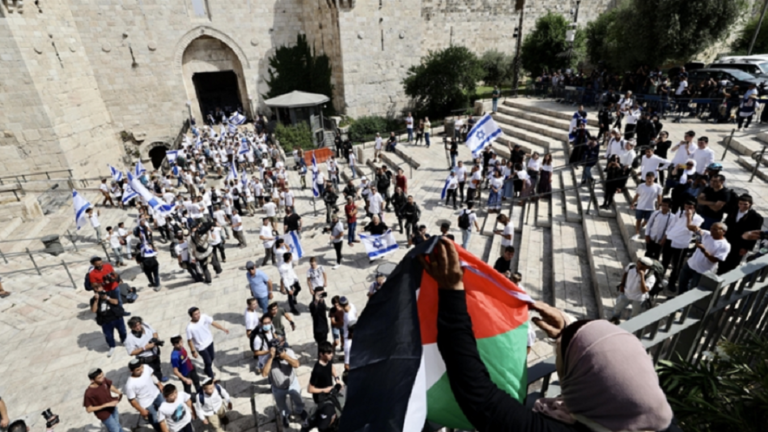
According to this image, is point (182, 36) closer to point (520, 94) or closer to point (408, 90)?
point (408, 90)

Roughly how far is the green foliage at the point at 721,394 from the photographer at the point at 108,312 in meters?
8.83

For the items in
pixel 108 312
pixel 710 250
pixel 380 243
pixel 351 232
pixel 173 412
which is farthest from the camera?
pixel 351 232

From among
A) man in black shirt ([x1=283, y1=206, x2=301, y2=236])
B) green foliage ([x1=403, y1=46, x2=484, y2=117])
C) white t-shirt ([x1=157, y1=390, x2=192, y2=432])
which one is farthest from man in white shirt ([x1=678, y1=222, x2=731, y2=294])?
green foliage ([x1=403, y1=46, x2=484, y2=117])

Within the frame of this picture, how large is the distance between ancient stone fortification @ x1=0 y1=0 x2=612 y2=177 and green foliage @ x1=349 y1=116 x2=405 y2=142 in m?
1.13

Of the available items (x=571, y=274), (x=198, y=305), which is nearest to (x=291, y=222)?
(x=198, y=305)

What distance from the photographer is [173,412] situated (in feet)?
17.3

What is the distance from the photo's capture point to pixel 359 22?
25.5 metres

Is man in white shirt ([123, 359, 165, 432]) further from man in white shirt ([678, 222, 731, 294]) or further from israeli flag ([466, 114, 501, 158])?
israeli flag ([466, 114, 501, 158])

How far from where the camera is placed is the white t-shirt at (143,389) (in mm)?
5500

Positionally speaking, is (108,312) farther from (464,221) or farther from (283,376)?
(464,221)

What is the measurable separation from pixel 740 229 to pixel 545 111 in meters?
15.6

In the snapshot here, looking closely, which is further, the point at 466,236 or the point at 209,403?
the point at 466,236

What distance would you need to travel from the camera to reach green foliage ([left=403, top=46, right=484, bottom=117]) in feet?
Result: 82.3

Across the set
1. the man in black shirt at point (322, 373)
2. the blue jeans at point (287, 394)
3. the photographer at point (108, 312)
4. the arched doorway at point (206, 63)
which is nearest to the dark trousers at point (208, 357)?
the blue jeans at point (287, 394)
